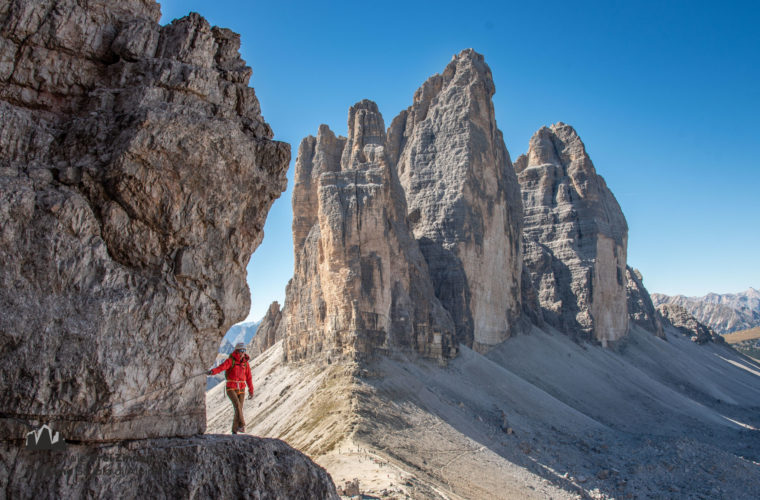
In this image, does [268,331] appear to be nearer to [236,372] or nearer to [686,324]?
[236,372]

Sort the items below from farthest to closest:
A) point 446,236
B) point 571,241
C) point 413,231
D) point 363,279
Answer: point 571,241
point 413,231
point 446,236
point 363,279

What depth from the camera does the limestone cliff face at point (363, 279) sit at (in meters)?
33.1

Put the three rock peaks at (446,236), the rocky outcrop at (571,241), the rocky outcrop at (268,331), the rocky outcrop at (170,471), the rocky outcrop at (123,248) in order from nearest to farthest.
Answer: the rocky outcrop at (170,471)
the rocky outcrop at (123,248)
the three rock peaks at (446,236)
the rocky outcrop at (268,331)
the rocky outcrop at (571,241)

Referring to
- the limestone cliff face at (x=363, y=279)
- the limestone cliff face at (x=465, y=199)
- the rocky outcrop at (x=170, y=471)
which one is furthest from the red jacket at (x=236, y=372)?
the limestone cliff face at (x=465, y=199)

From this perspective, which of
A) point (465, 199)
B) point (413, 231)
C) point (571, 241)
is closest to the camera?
point (465, 199)

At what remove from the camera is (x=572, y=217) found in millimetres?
68688

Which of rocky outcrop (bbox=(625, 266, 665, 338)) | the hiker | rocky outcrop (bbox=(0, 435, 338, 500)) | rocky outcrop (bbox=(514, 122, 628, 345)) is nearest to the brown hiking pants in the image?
the hiker

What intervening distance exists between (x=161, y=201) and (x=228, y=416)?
2876cm

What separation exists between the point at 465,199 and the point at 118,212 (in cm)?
4205

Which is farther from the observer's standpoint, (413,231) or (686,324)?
(686,324)

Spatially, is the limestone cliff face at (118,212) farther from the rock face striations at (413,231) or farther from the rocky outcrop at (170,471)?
the rock face striations at (413,231)

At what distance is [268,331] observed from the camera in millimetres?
54094

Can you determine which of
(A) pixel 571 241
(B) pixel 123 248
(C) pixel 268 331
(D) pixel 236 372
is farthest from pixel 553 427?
(A) pixel 571 241

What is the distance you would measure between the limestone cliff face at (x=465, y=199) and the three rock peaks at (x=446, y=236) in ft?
0.37
